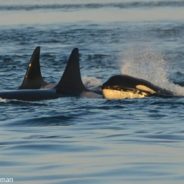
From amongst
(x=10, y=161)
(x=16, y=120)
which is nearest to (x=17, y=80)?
(x=16, y=120)

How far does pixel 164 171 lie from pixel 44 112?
17.8 ft

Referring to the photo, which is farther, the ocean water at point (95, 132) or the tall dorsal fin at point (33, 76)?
the tall dorsal fin at point (33, 76)

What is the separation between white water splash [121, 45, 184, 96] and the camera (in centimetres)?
2097

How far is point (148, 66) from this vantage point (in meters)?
27.4

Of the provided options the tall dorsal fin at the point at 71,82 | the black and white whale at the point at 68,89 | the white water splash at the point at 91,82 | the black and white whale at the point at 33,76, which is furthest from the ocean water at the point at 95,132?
the black and white whale at the point at 33,76

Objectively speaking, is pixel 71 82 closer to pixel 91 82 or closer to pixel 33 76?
pixel 33 76

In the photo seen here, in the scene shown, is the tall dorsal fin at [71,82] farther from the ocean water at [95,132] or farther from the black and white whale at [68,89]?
the ocean water at [95,132]

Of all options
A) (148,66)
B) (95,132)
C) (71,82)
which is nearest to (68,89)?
(71,82)

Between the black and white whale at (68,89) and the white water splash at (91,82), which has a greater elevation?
the black and white whale at (68,89)

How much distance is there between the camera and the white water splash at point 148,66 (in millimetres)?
20972

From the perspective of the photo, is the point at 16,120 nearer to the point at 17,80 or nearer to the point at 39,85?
the point at 39,85

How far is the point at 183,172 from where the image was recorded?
11.4m

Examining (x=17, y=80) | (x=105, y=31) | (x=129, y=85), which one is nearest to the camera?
(x=129, y=85)

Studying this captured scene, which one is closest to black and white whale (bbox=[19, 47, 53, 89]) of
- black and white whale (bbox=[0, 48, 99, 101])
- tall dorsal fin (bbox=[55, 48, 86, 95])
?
black and white whale (bbox=[0, 48, 99, 101])
